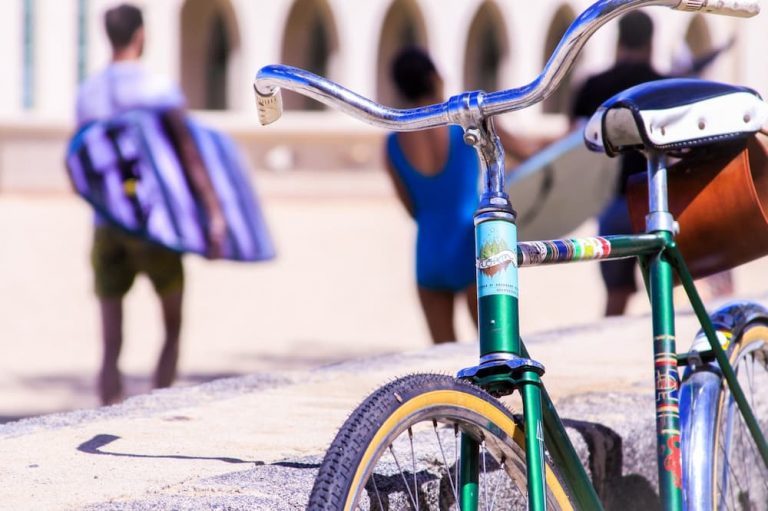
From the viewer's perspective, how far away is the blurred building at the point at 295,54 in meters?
20.7

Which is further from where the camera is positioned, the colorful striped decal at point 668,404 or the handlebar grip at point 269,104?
the colorful striped decal at point 668,404

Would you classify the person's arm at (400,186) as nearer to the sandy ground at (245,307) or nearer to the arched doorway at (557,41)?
the sandy ground at (245,307)

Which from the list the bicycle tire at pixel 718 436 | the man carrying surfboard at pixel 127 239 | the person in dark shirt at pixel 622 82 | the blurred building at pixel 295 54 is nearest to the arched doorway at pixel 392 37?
the blurred building at pixel 295 54

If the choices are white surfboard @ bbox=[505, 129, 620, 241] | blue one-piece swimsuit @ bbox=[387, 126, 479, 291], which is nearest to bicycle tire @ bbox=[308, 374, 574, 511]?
blue one-piece swimsuit @ bbox=[387, 126, 479, 291]

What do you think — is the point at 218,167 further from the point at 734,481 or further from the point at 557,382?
the point at 734,481

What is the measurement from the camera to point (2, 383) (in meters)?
7.22

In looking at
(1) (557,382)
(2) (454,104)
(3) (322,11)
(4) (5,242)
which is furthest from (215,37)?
(2) (454,104)

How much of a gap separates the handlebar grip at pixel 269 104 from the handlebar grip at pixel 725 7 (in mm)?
627

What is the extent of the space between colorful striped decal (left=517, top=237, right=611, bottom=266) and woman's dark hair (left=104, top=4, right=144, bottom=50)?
12.4ft

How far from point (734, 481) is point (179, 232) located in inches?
123

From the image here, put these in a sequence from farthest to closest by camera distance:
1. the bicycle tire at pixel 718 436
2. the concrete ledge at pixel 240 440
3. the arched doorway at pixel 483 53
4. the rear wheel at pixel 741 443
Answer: the arched doorway at pixel 483 53
the rear wheel at pixel 741 443
the bicycle tire at pixel 718 436
the concrete ledge at pixel 240 440

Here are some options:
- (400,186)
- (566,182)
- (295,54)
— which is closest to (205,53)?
(295,54)

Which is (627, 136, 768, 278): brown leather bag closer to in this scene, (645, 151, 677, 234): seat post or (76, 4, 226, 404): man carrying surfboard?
(645, 151, 677, 234): seat post

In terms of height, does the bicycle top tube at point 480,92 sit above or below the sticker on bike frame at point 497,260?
above
